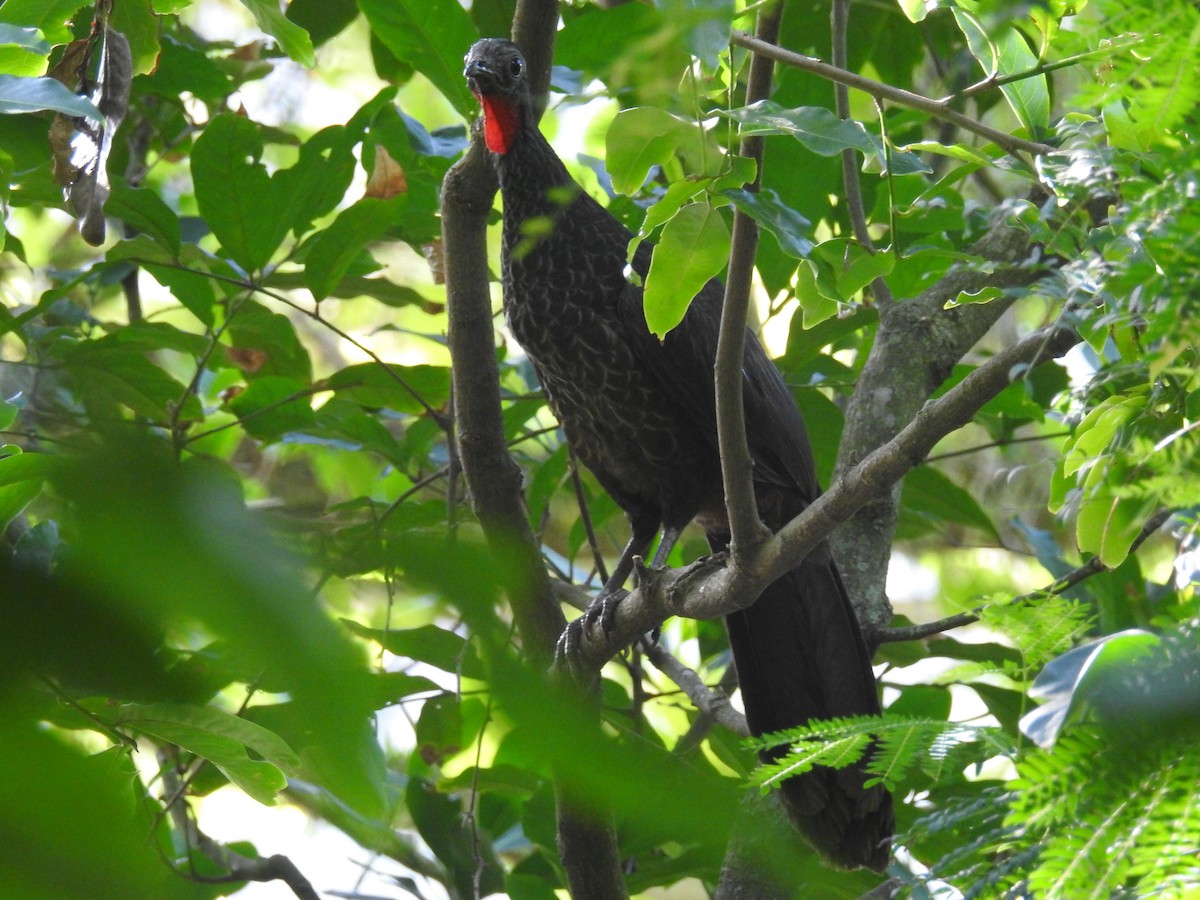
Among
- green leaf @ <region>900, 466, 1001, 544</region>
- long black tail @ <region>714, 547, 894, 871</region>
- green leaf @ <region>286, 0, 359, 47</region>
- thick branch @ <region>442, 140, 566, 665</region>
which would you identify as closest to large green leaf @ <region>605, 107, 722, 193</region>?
thick branch @ <region>442, 140, 566, 665</region>

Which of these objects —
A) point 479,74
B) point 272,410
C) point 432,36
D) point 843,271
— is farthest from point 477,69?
point 843,271

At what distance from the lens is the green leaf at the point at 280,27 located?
202cm

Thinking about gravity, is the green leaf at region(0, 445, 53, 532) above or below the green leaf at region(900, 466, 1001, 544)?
above

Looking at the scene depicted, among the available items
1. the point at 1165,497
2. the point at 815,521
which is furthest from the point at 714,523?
the point at 1165,497

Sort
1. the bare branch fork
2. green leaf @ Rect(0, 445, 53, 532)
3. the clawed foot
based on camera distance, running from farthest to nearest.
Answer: the clawed foot < the bare branch fork < green leaf @ Rect(0, 445, 53, 532)

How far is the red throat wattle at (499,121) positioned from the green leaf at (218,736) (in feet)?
5.09

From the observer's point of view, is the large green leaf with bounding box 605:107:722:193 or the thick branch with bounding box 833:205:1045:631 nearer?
the large green leaf with bounding box 605:107:722:193

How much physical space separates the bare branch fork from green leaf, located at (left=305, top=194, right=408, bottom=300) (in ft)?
3.24

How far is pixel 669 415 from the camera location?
2707mm

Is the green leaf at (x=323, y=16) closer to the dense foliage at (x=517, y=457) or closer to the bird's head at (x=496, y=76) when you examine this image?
the dense foliage at (x=517, y=457)

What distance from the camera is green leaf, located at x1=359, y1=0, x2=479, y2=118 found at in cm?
244

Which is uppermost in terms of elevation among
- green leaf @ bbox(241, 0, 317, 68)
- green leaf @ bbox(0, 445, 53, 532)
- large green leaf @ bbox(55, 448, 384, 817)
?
green leaf @ bbox(241, 0, 317, 68)

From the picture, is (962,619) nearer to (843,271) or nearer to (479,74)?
(843,271)

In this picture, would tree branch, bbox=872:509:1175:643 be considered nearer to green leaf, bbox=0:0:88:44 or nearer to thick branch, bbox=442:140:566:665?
thick branch, bbox=442:140:566:665
